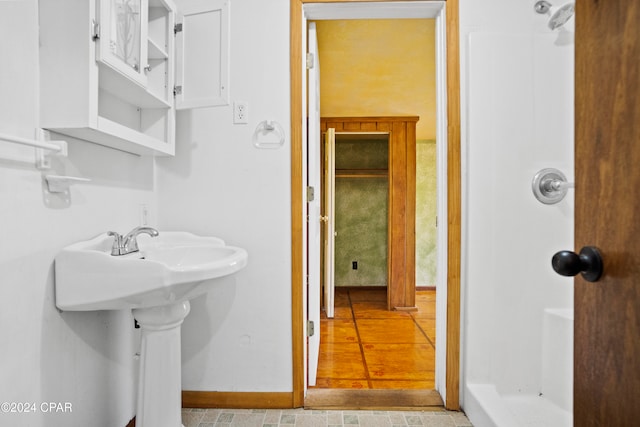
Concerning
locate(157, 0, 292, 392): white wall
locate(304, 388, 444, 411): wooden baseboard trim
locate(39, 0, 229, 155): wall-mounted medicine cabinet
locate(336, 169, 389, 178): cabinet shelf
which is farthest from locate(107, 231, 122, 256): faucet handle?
locate(336, 169, 389, 178): cabinet shelf

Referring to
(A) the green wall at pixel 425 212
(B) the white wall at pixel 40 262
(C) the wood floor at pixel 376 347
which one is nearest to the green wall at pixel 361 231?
(A) the green wall at pixel 425 212

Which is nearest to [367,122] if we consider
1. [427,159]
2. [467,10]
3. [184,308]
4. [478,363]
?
[427,159]

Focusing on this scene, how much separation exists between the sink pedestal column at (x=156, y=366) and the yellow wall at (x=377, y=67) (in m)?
1.96

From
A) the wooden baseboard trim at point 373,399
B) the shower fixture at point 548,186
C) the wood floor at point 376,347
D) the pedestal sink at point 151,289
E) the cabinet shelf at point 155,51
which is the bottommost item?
the wood floor at point 376,347

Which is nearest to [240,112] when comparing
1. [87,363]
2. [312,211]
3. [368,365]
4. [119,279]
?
[312,211]

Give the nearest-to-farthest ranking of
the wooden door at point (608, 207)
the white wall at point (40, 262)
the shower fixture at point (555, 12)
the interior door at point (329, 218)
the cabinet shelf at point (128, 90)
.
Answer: the wooden door at point (608, 207)
the white wall at point (40, 262)
the cabinet shelf at point (128, 90)
the shower fixture at point (555, 12)
the interior door at point (329, 218)

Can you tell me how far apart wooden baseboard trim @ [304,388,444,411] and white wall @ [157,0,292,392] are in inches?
7.0

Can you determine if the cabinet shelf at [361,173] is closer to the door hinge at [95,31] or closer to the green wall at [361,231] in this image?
the green wall at [361,231]

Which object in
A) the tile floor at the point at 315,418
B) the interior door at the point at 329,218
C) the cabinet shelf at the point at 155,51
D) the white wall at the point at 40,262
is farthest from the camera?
the interior door at the point at 329,218

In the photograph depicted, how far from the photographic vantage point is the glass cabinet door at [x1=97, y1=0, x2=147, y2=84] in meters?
1.12

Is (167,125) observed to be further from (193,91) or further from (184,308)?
(184,308)

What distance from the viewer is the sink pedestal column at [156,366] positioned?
4.08ft

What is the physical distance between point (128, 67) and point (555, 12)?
1.65 metres

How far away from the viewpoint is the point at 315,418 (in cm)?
162
